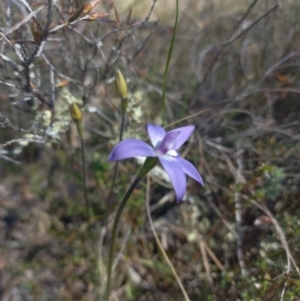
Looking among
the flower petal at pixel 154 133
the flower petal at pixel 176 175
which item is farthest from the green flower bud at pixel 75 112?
the flower petal at pixel 176 175

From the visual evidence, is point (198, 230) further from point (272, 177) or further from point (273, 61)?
point (273, 61)

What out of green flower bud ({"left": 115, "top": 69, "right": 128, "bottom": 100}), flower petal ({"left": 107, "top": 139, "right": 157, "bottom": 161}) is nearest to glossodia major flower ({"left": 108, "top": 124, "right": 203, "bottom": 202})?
flower petal ({"left": 107, "top": 139, "right": 157, "bottom": 161})

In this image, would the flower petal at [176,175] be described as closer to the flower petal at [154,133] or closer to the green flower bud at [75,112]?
the flower petal at [154,133]

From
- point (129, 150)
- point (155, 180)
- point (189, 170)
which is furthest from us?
point (155, 180)

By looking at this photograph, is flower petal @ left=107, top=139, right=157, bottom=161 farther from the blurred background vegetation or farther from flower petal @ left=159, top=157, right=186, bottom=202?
the blurred background vegetation

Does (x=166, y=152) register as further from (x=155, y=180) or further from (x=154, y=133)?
(x=155, y=180)

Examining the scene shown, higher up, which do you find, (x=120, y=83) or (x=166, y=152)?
(x=120, y=83)

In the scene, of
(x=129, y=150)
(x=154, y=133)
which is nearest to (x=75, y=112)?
(x=154, y=133)
